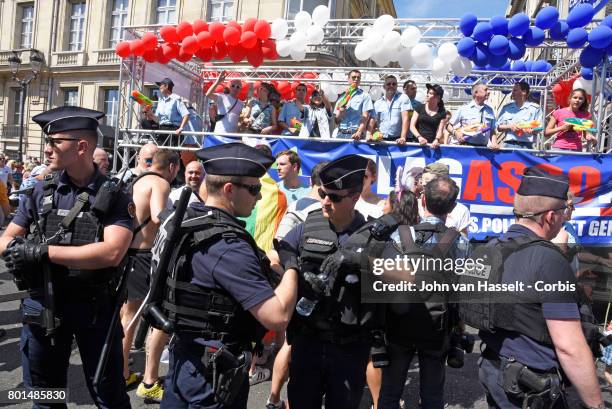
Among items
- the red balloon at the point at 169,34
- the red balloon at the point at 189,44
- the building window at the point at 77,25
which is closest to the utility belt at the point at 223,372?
the red balloon at the point at 189,44

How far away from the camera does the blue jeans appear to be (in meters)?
2.70

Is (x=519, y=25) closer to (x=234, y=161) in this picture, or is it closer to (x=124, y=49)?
(x=234, y=161)

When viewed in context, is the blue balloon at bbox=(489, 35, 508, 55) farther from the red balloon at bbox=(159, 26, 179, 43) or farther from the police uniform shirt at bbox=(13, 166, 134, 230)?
the police uniform shirt at bbox=(13, 166, 134, 230)

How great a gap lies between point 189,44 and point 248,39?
124 centimetres

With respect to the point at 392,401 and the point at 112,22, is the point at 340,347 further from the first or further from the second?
the point at 112,22

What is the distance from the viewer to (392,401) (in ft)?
8.82

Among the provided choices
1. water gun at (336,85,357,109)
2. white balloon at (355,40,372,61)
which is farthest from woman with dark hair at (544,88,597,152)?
white balloon at (355,40,372,61)

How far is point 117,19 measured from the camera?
84.2 feet

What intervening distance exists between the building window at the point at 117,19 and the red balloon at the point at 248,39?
19.5m

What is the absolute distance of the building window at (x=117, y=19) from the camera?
2547 cm

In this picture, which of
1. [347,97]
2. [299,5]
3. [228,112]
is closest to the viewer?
[347,97]

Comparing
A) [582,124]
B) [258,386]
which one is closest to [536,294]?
[258,386]

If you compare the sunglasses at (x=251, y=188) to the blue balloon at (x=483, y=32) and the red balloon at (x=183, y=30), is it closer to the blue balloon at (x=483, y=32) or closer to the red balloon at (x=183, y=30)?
the blue balloon at (x=483, y=32)

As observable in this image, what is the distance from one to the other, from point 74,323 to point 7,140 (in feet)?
102
